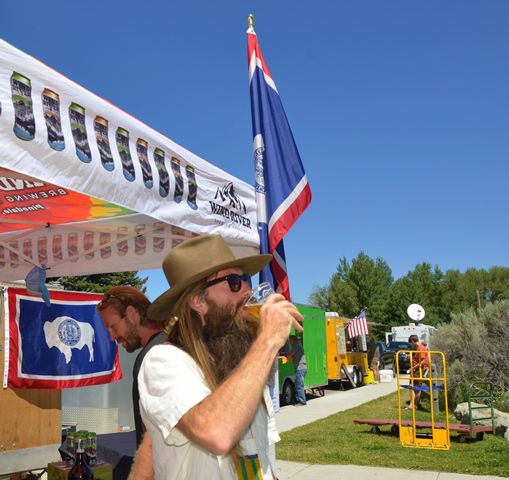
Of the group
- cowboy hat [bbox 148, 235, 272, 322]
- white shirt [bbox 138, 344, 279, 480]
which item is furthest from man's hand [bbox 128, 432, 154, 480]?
cowboy hat [bbox 148, 235, 272, 322]

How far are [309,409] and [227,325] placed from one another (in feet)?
47.9

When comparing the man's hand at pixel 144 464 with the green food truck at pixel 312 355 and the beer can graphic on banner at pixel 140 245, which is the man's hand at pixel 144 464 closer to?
the beer can graphic on banner at pixel 140 245

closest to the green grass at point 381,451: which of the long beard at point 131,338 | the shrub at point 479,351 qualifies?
the shrub at point 479,351

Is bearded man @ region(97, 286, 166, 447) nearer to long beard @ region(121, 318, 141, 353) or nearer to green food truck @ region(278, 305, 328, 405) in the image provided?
long beard @ region(121, 318, 141, 353)

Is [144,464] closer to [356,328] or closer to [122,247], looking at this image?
[122,247]

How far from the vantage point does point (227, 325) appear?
190cm

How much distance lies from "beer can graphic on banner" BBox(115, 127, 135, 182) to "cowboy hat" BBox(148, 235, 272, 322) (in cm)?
117

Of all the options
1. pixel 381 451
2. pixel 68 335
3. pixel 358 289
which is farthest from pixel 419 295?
pixel 68 335

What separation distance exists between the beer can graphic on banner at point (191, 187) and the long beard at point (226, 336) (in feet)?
5.92

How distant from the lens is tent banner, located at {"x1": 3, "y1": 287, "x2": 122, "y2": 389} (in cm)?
560

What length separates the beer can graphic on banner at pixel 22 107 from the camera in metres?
2.39

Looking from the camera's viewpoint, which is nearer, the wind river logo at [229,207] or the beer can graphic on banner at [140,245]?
the wind river logo at [229,207]

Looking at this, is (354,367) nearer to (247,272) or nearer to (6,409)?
(6,409)

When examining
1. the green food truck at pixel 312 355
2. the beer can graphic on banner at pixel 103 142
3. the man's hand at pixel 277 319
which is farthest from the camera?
the green food truck at pixel 312 355
